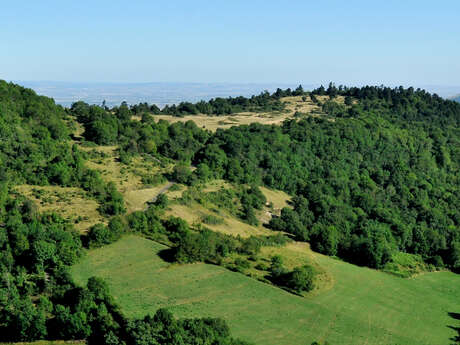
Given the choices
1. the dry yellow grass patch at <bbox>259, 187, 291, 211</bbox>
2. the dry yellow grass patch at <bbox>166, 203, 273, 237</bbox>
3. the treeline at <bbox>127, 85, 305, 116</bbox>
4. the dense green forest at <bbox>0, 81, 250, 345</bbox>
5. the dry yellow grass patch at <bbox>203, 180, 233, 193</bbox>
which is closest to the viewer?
the dense green forest at <bbox>0, 81, 250, 345</bbox>

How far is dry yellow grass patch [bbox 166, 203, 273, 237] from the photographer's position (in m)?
65.2

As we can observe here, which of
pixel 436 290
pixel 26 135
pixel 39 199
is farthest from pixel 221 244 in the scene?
pixel 26 135

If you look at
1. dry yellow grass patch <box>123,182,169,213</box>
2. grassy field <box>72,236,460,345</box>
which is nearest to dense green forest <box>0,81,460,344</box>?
dry yellow grass patch <box>123,182,169,213</box>

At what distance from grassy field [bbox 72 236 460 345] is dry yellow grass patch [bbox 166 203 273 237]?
988 cm

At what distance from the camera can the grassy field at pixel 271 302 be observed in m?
43.2

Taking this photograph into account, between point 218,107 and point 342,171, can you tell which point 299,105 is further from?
point 342,171

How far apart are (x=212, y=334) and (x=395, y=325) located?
2265 cm

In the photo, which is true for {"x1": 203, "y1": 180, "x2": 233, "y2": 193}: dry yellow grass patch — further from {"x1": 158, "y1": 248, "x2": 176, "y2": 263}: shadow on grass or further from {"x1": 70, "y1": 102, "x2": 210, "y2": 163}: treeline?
{"x1": 158, "y1": 248, "x2": 176, "y2": 263}: shadow on grass

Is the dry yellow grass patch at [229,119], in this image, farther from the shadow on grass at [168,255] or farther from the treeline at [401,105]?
the shadow on grass at [168,255]

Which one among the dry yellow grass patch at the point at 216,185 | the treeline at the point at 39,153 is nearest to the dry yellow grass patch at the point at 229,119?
the dry yellow grass patch at the point at 216,185

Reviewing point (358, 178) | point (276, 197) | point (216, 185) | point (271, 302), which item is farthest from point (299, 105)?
point (271, 302)

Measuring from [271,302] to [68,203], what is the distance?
32.8m

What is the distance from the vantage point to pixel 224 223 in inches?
2682

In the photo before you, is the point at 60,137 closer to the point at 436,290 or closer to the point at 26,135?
the point at 26,135
